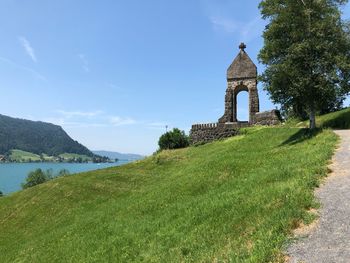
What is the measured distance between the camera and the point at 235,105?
53.0 m

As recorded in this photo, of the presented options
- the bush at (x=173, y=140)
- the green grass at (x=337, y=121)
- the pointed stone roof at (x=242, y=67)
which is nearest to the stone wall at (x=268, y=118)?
the pointed stone roof at (x=242, y=67)

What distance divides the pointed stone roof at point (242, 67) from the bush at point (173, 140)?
974 cm

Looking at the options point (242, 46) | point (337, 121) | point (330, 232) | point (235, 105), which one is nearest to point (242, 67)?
point (242, 46)

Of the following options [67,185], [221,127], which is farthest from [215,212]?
[221,127]

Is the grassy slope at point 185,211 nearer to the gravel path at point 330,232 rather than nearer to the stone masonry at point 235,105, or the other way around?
the gravel path at point 330,232

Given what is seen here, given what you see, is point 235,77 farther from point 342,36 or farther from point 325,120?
point 342,36

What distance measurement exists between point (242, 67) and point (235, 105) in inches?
200

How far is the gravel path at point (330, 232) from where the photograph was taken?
9.68 meters

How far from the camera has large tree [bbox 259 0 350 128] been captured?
28984 mm

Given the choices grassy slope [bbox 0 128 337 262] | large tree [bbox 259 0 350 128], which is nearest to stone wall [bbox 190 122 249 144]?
grassy slope [bbox 0 128 337 262]

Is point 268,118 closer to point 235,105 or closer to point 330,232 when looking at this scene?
point 235,105

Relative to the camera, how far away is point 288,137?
104 ft

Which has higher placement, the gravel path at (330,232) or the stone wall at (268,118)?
the stone wall at (268,118)

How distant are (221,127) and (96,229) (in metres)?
31.9
